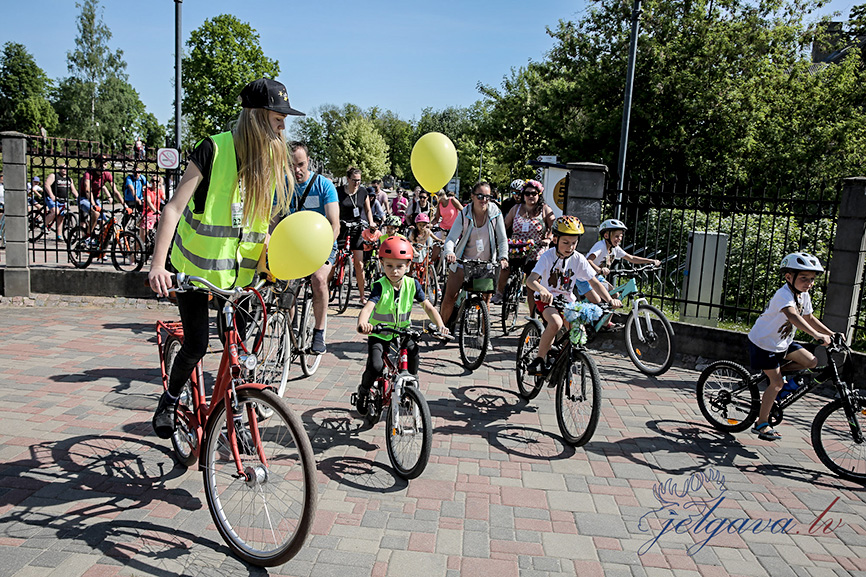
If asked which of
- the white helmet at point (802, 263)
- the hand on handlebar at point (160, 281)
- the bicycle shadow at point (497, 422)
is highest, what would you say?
the white helmet at point (802, 263)

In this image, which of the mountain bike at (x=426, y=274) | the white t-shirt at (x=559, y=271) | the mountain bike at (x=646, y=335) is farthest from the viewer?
the mountain bike at (x=426, y=274)

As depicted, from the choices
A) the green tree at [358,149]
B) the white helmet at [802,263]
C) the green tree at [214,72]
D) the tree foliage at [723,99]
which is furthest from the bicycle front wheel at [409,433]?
the green tree at [358,149]

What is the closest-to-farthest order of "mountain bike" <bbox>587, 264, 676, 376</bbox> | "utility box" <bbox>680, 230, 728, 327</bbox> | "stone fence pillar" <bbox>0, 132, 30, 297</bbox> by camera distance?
"mountain bike" <bbox>587, 264, 676, 376</bbox> → "utility box" <bbox>680, 230, 728, 327</bbox> → "stone fence pillar" <bbox>0, 132, 30, 297</bbox>

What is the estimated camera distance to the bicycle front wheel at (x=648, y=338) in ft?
24.2

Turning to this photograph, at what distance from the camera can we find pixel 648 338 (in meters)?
7.49

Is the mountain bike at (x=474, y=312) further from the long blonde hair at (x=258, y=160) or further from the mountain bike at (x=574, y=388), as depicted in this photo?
the long blonde hair at (x=258, y=160)

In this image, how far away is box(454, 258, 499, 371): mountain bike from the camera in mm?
6848

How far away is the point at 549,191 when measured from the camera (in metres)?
12.6

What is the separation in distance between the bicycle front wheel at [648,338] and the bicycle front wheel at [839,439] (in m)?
2.45

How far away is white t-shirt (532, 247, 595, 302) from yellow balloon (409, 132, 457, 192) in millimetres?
1303

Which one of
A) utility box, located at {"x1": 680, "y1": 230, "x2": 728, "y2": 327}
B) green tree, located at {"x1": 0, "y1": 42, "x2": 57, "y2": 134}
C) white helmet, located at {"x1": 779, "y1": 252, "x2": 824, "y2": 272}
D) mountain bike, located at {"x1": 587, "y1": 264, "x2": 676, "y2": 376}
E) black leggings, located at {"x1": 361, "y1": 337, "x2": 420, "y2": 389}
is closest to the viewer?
black leggings, located at {"x1": 361, "y1": 337, "x2": 420, "y2": 389}

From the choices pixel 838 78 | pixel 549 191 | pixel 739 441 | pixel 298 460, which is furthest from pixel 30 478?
pixel 838 78

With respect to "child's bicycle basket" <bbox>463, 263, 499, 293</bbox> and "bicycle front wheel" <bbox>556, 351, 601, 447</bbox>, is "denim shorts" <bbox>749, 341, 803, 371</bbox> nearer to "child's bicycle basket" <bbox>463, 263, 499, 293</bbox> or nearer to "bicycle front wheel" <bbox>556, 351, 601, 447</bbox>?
"bicycle front wheel" <bbox>556, 351, 601, 447</bbox>

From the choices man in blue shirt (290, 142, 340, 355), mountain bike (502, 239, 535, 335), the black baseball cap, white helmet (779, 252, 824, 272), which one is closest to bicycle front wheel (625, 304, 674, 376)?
mountain bike (502, 239, 535, 335)
